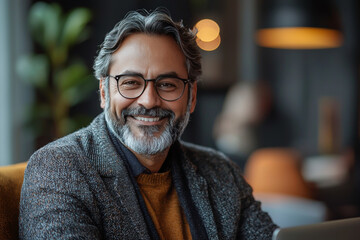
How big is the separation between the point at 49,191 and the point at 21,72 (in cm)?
249

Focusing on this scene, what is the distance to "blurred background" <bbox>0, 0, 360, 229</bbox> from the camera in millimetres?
3514

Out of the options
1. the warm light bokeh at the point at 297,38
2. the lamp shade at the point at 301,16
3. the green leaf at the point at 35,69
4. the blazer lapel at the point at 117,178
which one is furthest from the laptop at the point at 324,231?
the warm light bokeh at the point at 297,38

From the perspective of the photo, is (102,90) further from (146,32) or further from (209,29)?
(209,29)

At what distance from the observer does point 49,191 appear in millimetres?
1229

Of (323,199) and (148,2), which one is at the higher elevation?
(148,2)

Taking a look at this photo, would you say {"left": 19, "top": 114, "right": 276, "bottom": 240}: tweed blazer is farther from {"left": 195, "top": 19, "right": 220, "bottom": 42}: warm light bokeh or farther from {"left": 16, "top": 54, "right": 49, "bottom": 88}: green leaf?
{"left": 195, "top": 19, "right": 220, "bottom": 42}: warm light bokeh

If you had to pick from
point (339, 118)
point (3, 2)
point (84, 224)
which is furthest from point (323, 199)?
point (84, 224)

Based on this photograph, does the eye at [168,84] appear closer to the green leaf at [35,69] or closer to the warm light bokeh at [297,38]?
the green leaf at [35,69]

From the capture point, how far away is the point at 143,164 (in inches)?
61.2

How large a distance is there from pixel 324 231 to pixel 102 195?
2.01ft

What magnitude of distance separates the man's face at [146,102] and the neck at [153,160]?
42 mm

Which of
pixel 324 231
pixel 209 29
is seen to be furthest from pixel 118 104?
pixel 209 29

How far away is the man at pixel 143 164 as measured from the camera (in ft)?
4.25

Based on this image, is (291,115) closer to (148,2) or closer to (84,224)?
(148,2)
